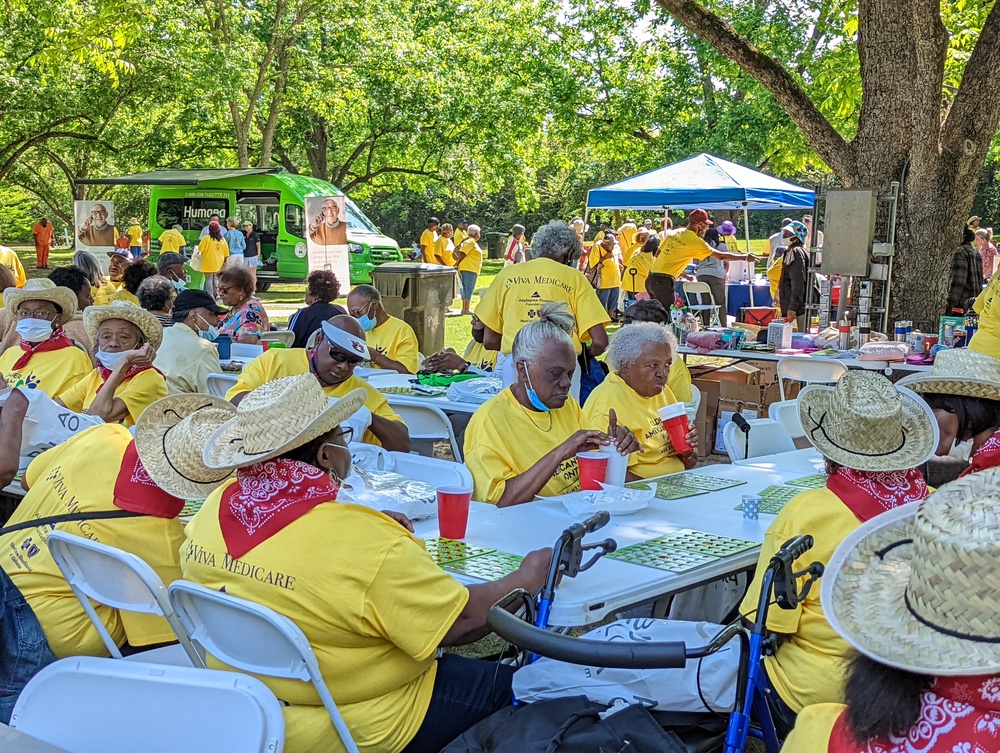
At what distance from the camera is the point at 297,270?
2294 cm

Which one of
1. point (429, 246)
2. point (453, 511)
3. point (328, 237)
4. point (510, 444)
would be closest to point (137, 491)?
point (453, 511)

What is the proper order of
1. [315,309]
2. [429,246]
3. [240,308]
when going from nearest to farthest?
[315,309]
[240,308]
[429,246]

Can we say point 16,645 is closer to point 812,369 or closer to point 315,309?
point 315,309

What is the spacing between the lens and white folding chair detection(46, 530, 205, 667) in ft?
8.55

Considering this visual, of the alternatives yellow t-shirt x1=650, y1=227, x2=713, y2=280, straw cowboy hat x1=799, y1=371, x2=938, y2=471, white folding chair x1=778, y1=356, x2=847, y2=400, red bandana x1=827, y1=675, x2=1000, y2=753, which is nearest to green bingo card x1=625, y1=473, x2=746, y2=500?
straw cowboy hat x1=799, y1=371, x2=938, y2=471

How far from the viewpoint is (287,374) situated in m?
5.17

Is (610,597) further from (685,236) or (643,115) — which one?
(643,115)

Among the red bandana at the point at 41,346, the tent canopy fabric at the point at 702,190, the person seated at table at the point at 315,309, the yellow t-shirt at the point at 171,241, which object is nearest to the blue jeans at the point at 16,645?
the red bandana at the point at 41,346

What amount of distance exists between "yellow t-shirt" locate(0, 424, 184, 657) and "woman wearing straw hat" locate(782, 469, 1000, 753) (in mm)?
2130

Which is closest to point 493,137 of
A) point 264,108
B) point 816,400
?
point 264,108

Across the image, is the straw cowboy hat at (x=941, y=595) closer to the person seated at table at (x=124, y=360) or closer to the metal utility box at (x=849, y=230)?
the person seated at table at (x=124, y=360)

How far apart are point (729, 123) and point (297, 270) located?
1008 centimetres

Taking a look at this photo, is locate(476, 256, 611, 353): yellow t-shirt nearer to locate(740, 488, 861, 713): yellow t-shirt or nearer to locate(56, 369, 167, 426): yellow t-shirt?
locate(56, 369, 167, 426): yellow t-shirt

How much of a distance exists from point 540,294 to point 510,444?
2637 millimetres
